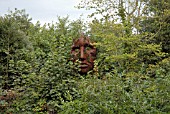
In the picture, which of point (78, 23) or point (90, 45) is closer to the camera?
point (90, 45)

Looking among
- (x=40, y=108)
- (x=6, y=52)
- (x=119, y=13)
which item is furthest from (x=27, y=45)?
(x=119, y=13)

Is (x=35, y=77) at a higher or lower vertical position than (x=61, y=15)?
lower

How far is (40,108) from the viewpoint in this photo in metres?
4.12

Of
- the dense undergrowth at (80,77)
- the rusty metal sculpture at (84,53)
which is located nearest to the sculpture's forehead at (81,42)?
the rusty metal sculpture at (84,53)

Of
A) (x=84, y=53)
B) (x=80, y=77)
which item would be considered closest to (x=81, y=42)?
(x=84, y=53)

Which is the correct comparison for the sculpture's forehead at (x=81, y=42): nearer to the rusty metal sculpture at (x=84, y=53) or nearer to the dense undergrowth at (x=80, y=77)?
the rusty metal sculpture at (x=84, y=53)

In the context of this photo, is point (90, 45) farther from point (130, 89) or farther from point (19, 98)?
point (130, 89)

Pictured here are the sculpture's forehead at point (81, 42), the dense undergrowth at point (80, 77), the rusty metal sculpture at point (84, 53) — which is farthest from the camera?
the sculpture's forehead at point (81, 42)

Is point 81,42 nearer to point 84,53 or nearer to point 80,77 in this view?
point 84,53

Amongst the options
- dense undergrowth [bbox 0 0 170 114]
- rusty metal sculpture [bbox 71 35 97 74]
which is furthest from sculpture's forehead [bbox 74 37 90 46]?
dense undergrowth [bbox 0 0 170 114]

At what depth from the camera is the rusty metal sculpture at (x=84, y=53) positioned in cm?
684

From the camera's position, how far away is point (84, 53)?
6980 millimetres

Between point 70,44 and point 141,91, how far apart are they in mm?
5025

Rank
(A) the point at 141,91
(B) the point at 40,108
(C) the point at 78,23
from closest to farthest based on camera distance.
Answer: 1. (A) the point at 141,91
2. (B) the point at 40,108
3. (C) the point at 78,23
